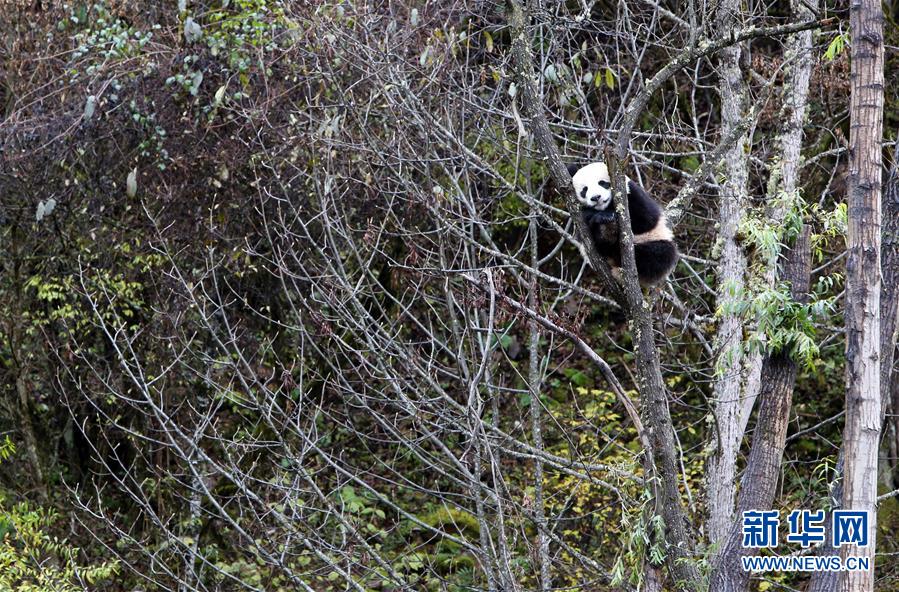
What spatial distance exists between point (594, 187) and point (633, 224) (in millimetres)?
421

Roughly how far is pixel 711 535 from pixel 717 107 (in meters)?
4.87

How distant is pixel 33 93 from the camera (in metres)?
8.91

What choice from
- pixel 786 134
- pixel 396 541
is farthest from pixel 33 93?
pixel 786 134

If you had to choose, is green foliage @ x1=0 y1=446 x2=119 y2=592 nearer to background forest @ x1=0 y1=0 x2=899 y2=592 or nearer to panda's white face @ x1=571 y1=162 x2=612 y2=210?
background forest @ x1=0 y1=0 x2=899 y2=592

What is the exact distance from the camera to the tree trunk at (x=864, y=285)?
4242 millimetres

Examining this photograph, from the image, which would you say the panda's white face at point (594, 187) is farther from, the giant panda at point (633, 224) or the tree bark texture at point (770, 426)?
the tree bark texture at point (770, 426)

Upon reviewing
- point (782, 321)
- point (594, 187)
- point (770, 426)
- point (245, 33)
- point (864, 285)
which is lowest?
point (770, 426)

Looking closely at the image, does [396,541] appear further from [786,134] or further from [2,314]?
[786,134]

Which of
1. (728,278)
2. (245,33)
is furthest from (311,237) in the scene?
(728,278)

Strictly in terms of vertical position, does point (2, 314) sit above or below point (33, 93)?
below

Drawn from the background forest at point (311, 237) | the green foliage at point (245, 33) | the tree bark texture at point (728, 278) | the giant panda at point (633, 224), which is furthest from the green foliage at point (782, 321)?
the green foliage at point (245, 33)

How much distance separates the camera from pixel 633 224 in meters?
6.00

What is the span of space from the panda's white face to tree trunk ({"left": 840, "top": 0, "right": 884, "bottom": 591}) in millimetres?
1540

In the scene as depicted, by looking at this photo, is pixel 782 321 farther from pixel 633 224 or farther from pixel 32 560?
pixel 32 560
